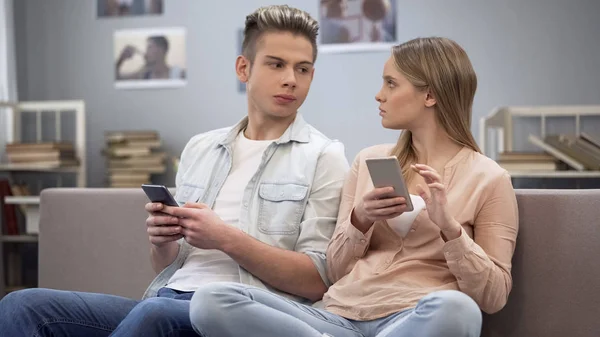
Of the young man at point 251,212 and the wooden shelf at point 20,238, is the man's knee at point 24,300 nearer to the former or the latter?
the young man at point 251,212

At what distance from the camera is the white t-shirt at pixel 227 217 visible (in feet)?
6.34

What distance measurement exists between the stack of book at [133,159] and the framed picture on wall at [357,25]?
1.18m

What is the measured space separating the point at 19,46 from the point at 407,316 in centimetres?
448

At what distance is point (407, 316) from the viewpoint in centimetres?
157

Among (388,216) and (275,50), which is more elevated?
(275,50)

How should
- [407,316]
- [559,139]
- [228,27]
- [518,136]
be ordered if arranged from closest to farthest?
[407,316], [559,139], [518,136], [228,27]

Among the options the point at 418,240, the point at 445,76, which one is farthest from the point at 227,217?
the point at 445,76

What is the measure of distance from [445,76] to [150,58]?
149 inches

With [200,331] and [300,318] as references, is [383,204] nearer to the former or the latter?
[300,318]

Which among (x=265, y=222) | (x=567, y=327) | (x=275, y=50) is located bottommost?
(x=567, y=327)

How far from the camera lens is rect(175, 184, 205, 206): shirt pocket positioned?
206 cm

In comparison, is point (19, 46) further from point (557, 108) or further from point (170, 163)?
point (557, 108)

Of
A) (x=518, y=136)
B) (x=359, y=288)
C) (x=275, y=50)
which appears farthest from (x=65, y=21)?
(x=359, y=288)

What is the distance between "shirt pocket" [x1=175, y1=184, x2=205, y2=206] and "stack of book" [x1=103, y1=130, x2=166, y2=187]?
114 inches
